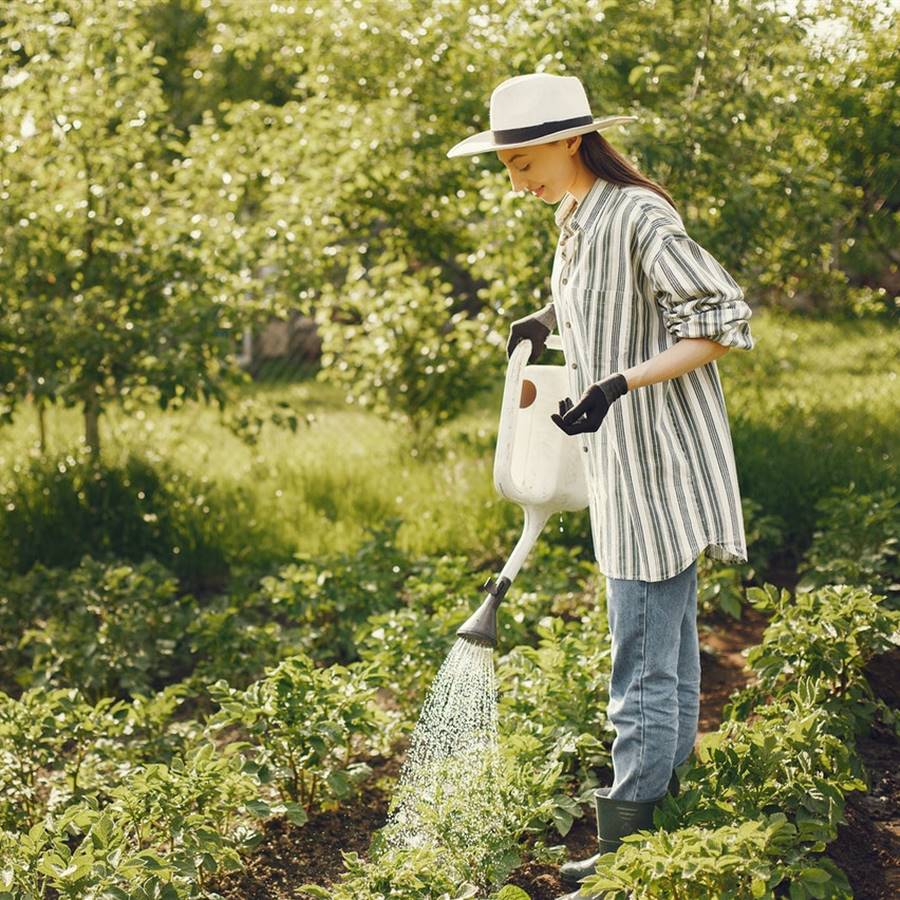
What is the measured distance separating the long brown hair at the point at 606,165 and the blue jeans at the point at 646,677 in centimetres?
72

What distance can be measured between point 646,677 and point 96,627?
8.26 ft

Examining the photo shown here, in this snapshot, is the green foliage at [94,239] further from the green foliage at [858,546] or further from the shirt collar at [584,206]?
the shirt collar at [584,206]

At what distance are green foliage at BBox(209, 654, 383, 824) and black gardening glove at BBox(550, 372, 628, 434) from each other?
1089mm

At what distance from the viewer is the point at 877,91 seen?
5.41 metres

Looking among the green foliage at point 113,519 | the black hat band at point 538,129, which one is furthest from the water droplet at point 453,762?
the green foliage at point 113,519

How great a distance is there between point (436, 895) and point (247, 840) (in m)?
0.56

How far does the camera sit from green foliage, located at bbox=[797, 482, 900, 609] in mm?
3926

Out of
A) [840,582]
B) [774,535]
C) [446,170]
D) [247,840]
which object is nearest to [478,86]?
[446,170]

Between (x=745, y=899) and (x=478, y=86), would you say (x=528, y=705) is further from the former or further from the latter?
(x=478, y=86)

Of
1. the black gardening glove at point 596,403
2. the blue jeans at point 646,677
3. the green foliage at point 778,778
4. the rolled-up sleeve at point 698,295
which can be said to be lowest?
the green foliage at point 778,778

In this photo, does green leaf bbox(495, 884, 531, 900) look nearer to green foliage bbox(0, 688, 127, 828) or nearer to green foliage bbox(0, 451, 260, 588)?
green foliage bbox(0, 688, 127, 828)

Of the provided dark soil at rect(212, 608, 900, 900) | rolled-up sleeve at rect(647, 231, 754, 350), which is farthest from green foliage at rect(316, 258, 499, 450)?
A: rolled-up sleeve at rect(647, 231, 754, 350)

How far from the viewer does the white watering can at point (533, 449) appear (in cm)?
273

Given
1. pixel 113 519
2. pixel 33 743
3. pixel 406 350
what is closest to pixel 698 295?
pixel 33 743
